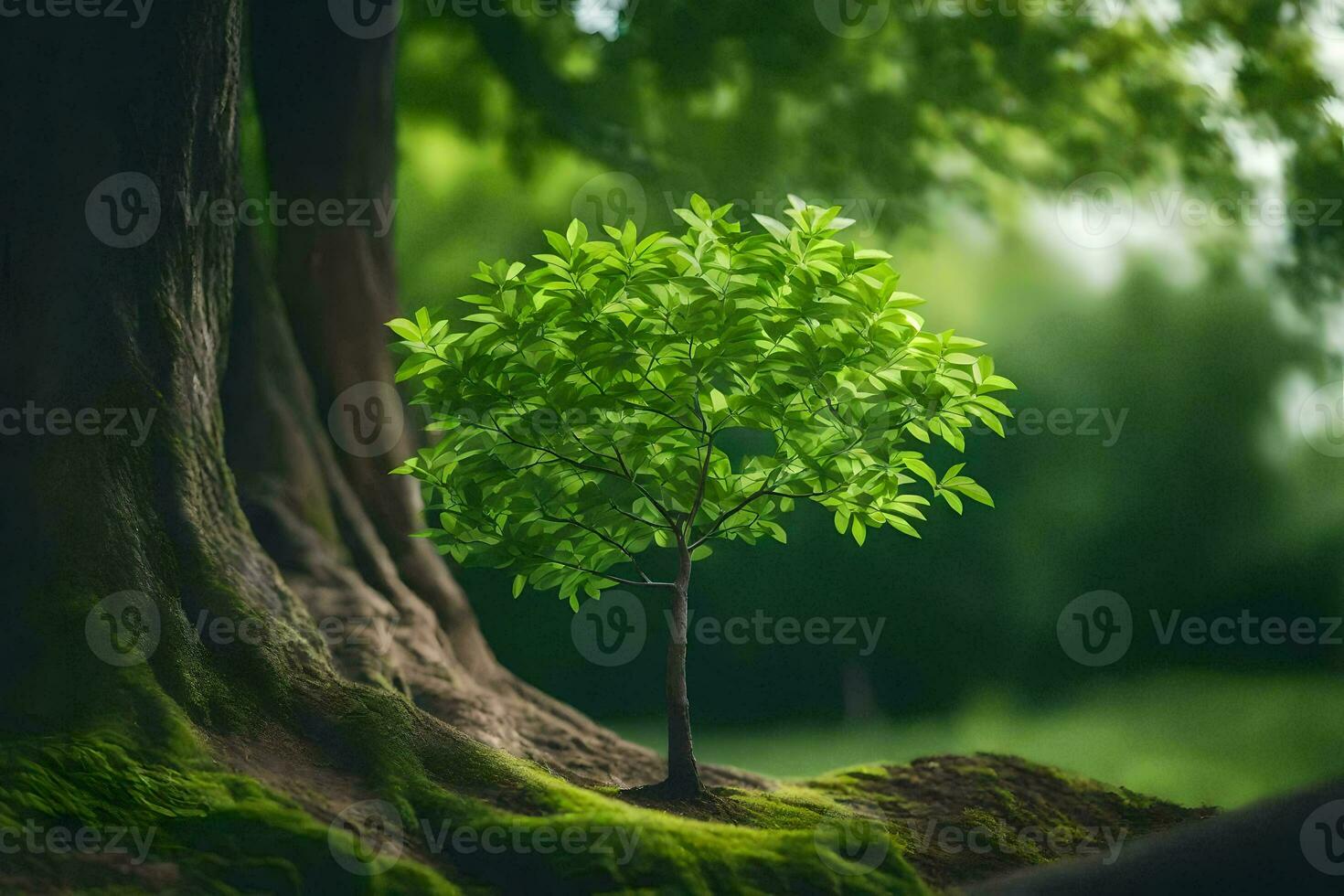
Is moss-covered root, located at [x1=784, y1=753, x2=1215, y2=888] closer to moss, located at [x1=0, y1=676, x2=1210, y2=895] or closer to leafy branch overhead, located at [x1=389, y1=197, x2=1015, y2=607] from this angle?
moss, located at [x1=0, y1=676, x2=1210, y2=895]

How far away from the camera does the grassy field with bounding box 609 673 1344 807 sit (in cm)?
845

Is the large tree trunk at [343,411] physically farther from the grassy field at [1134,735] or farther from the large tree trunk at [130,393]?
the grassy field at [1134,735]

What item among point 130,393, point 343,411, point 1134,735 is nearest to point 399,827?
point 130,393

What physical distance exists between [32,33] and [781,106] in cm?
571

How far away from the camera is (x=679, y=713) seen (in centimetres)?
430

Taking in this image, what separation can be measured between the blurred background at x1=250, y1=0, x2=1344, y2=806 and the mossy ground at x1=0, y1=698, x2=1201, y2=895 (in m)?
5.08

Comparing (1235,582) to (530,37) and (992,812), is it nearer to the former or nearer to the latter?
(992,812)

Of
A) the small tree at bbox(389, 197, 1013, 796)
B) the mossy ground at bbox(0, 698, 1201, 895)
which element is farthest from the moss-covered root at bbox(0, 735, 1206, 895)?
the small tree at bbox(389, 197, 1013, 796)

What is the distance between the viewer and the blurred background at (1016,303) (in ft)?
26.2

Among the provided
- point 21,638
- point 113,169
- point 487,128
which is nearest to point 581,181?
point 487,128

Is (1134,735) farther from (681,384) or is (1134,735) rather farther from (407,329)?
(407,329)

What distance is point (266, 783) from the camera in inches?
131

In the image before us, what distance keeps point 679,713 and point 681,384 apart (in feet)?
4.28

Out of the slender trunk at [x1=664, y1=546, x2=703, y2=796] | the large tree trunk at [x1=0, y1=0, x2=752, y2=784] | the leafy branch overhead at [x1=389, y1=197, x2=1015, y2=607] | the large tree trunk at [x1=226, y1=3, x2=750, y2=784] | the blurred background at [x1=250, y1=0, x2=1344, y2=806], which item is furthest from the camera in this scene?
the blurred background at [x1=250, y1=0, x2=1344, y2=806]
